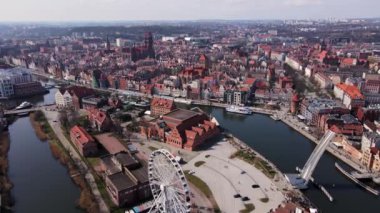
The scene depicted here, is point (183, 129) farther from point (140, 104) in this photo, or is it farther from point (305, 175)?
point (140, 104)

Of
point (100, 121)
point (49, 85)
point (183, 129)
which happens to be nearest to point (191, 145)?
point (183, 129)

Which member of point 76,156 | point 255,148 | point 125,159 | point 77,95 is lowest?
point 255,148

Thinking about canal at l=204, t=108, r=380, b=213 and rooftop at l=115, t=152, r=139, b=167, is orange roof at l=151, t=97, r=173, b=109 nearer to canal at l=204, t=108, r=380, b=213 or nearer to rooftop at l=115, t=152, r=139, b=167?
canal at l=204, t=108, r=380, b=213

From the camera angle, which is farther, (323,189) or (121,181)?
(323,189)

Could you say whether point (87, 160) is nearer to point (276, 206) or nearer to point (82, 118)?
point (82, 118)

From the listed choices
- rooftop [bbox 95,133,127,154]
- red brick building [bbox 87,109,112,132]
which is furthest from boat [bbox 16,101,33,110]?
rooftop [bbox 95,133,127,154]

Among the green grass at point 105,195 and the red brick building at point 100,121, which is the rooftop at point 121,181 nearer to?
the green grass at point 105,195
